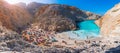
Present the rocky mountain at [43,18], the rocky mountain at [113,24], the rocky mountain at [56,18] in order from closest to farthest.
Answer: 1. the rocky mountain at [113,24]
2. the rocky mountain at [43,18]
3. the rocky mountain at [56,18]

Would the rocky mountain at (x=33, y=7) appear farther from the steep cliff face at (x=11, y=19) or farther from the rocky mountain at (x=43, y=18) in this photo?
the steep cliff face at (x=11, y=19)

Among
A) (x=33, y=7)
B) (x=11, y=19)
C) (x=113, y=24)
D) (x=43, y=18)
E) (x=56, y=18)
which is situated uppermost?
(x=33, y=7)

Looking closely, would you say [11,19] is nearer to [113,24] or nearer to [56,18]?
[56,18]

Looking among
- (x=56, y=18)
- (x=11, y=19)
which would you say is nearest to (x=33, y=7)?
(x=56, y=18)

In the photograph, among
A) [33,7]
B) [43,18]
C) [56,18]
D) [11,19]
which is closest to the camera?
[11,19]

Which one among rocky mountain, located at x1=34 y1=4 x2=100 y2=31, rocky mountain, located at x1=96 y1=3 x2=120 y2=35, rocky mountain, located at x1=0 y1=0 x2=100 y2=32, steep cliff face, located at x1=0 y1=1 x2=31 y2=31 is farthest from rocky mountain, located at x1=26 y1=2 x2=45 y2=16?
rocky mountain, located at x1=96 y1=3 x2=120 y2=35

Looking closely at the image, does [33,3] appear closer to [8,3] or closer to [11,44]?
[8,3]

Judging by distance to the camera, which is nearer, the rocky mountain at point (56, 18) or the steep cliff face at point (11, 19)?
the steep cliff face at point (11, 19)

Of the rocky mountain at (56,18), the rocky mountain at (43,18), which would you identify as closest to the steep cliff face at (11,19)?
the rocky mountain at (43,18)

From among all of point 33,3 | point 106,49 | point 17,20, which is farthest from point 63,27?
point 33,3

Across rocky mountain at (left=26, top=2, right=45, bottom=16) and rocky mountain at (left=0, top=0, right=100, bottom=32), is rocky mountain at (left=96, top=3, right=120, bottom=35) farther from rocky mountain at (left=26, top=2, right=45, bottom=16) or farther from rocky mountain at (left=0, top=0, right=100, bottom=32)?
rocky mountain at (left=26, top=2, right=45, bottom=16)

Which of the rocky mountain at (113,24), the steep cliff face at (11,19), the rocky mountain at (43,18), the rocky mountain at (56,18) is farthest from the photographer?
the rocky mountain at (56,18)

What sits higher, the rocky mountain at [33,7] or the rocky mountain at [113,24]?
the rocky mountain at [33,7]
